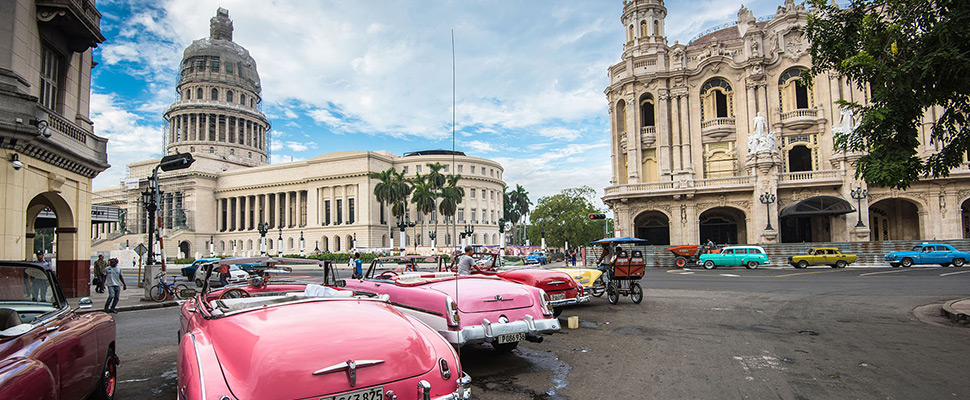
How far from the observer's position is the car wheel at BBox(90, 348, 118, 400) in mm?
4773

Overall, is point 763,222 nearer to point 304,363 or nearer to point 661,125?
point 661,125

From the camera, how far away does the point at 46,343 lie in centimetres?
344

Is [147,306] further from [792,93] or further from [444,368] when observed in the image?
[792,93]

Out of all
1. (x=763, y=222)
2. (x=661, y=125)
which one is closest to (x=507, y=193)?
(x=661, y=125)

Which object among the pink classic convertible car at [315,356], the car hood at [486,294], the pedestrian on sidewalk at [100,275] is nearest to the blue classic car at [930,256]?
the car hood at [486,294]

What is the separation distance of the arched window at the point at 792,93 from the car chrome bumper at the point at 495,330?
131 ft

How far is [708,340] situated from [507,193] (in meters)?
94.8

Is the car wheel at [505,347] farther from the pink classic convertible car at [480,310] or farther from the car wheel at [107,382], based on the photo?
the car wheel at [107,382]

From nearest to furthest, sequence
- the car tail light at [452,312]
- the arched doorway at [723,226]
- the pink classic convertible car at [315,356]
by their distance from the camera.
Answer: the pink classic convertible car at [315,356] → the car tail light at [452,312] → the arched doorway at [723,226]

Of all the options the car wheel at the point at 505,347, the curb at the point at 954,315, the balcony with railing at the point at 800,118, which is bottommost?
the curb at the point at 954,315

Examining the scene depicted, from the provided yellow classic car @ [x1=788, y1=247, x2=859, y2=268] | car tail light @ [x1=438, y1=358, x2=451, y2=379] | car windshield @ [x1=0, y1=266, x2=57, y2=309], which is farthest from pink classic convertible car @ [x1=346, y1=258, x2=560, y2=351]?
yellow classic car @ [x1=788, y1=247, x2=859, y2=268]

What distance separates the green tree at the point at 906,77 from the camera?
7.10 metres

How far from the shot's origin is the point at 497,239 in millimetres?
88688

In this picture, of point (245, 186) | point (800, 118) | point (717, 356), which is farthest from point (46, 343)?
point (245, 186)
